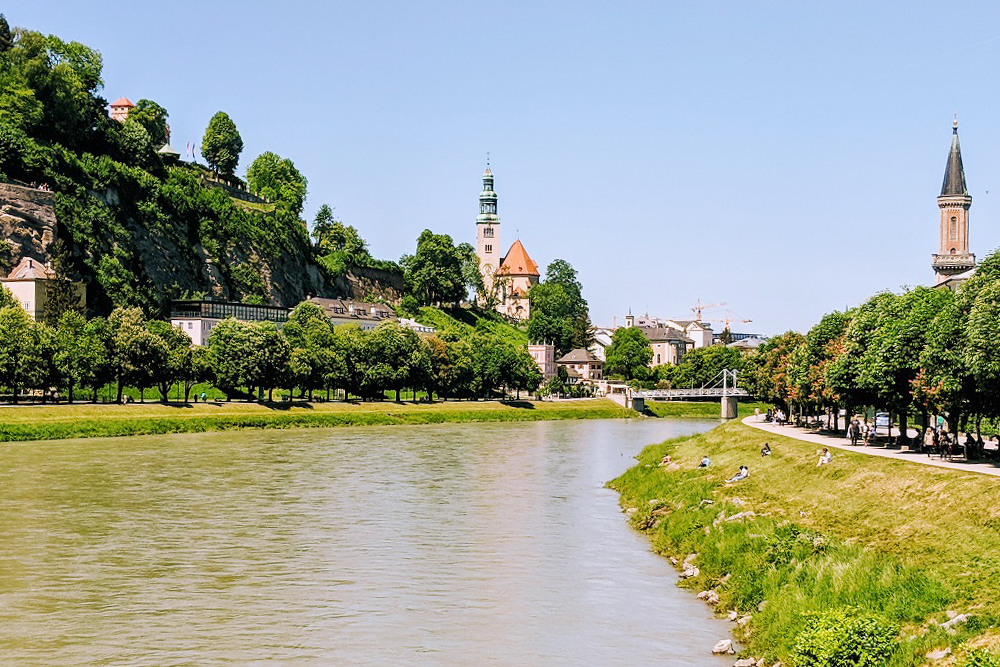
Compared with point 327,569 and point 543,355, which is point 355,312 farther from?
point 327,569

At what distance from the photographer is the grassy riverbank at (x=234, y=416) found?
78.4 m

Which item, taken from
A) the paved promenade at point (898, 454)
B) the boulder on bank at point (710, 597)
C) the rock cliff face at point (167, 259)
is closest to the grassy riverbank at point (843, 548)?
the boulder on bank at point (710, 597)

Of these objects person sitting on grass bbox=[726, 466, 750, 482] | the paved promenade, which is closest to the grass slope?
the paved promenade

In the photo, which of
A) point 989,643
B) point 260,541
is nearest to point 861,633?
point 989,643

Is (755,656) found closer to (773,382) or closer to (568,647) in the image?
(568,647)

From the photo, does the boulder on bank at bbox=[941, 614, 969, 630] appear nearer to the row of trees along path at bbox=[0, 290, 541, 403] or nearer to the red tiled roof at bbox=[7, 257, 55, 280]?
the row of trees along path at bbox=[0, 290, 541, 403]

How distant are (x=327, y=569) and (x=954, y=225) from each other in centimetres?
13104

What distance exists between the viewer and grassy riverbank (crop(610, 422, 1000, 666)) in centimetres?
2136

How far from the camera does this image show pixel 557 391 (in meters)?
160

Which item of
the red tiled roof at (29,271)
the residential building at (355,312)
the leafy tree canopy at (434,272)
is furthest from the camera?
the leafy tree canopy at (434,272)

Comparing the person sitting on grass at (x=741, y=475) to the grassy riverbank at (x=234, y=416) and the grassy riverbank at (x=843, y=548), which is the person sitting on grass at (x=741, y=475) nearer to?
the grassy riverbank at (x=843, y=548)

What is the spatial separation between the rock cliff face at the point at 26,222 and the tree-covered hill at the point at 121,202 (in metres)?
1.14

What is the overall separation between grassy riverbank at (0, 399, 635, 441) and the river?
53.8ft

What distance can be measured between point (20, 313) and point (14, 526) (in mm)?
54758
